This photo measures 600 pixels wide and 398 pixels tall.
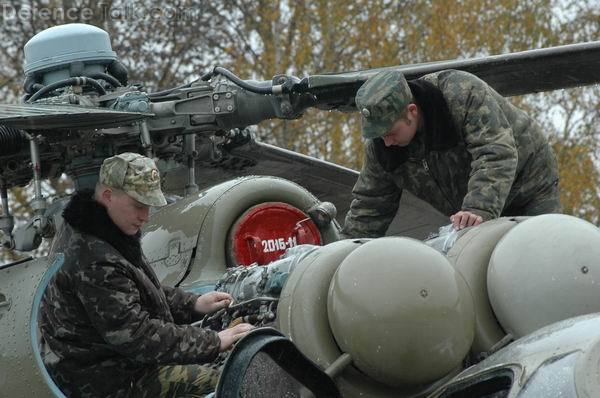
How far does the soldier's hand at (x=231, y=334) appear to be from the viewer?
5.62 metres

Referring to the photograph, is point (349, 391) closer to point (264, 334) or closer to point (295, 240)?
point (264, 334)

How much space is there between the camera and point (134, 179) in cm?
580

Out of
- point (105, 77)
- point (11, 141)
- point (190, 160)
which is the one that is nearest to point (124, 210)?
point (11, 141)

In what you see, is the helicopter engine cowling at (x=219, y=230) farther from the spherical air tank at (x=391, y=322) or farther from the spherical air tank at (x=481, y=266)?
the spherical air tank at (x=391, y=322)

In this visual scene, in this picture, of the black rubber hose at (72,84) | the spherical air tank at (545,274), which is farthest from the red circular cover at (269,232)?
the spherical air tank at (545,274)

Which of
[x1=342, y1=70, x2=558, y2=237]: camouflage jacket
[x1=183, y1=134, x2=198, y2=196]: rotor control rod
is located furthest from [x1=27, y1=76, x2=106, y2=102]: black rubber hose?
[x1=342, y1=70, x2=558, y2=237]: camouflage jacket

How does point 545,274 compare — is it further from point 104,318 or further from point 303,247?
point 104,318

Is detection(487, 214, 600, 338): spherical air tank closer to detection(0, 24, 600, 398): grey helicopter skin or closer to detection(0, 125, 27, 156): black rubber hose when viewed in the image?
detection(0, 24, 600, 398): grey helicopter skin

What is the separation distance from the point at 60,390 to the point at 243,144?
3128 mm

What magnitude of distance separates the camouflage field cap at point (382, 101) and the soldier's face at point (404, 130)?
0.16 feet

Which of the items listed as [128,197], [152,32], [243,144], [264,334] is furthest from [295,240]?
[152,32]

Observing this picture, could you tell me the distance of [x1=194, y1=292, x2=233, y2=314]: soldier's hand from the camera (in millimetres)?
6195

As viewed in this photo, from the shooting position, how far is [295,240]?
24.7ft

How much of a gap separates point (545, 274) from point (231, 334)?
126cm
